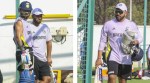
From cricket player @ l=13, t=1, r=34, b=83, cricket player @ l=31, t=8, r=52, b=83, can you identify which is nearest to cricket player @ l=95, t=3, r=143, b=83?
cricket player @ l=31, t=8, r=52, b=83

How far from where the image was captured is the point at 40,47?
1048cm

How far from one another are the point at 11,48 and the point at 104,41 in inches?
104

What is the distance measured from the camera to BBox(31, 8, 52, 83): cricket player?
1038cm

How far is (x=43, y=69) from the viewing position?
10.6 meters

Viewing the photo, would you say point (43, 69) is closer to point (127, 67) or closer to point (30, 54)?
point (30, 54)

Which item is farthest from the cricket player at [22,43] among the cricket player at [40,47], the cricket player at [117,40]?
the cricket player at [117,40]

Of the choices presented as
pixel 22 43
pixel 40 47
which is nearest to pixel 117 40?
pixel 40 47

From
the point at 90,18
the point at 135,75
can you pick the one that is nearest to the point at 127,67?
the point at 90,18

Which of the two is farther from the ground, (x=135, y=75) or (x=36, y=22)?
(x=36, y=22)

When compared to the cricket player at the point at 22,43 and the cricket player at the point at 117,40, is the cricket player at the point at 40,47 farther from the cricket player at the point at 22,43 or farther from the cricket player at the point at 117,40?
the cricket player at the point at 117,40

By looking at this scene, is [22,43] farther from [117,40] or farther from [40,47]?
[117,40]

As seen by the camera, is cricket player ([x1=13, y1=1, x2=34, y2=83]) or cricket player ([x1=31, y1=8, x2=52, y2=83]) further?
cricket player ([x1=31, y1=8, x2=52, y2=83])

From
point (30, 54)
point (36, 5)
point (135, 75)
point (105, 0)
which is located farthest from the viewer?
point (105, 0)

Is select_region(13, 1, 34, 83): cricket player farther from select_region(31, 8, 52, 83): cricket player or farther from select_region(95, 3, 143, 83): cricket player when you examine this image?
select_region(95, 3, 143, 83): cricket player
